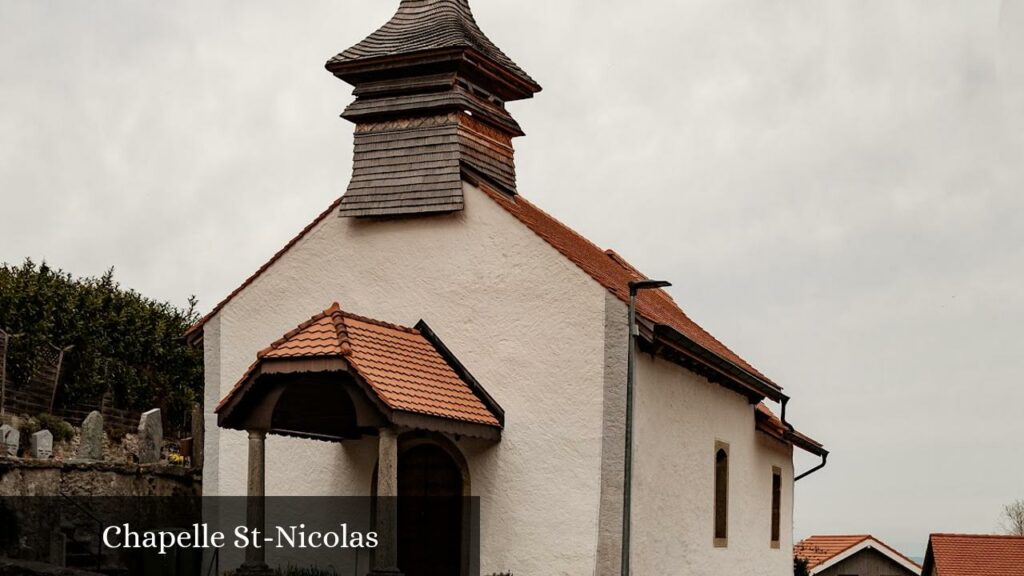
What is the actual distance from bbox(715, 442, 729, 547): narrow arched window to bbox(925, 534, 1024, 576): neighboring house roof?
69.2ft

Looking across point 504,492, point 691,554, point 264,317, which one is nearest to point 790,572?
point 691,554

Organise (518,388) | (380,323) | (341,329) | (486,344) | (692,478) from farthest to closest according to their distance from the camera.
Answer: (692,478)
(486,344)
(518,388)
(380,323)
(341,329)

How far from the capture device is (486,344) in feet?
65.8

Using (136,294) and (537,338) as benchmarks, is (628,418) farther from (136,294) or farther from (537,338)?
(136,294)

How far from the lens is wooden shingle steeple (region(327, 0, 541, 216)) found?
2088 cm

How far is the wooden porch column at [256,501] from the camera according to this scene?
17.8 meters

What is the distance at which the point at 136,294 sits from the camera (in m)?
36.6

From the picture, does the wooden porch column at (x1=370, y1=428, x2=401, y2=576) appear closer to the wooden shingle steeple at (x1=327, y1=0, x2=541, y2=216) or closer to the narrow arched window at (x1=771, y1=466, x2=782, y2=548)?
the wooden shingle steeple at (x1=327, y1=0, x2=541, y2=216)

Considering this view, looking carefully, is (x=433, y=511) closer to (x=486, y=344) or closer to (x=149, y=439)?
(x=486, y=344)

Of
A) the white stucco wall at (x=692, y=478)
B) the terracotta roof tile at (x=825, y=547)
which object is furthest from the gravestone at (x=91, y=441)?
the terracotta roof tile at (x=825, y=547)

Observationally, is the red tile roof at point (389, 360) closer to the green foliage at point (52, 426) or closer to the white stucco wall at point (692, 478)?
the white stucco wall at point (692, 478)

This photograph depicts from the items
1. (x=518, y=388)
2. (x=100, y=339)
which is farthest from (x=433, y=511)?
(x=100, y=339)

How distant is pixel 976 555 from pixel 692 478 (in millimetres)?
25109

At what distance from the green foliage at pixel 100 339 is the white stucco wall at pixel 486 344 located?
8457 millimetres
